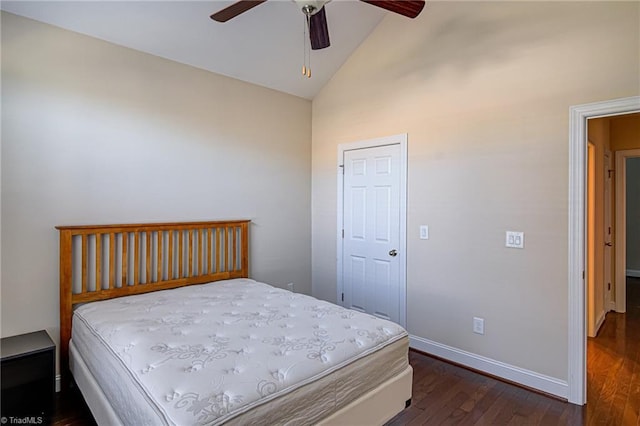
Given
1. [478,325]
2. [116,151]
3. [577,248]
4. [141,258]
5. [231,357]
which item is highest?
[116,151]

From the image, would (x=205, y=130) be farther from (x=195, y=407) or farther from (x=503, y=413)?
(x=503, y=413)

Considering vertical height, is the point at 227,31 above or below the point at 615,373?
above

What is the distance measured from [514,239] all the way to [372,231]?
4.57 ft

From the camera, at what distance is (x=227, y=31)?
10.2ft

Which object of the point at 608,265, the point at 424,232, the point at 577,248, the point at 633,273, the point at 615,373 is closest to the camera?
the point at 577,248

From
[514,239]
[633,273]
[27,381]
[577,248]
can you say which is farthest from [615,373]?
[633,273]

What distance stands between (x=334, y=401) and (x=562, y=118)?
246cm

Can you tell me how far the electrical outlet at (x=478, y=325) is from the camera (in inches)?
115

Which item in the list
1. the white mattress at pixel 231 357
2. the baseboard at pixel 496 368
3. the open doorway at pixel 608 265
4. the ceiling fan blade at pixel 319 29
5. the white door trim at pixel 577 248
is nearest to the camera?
the white mattress at pixel 231 357

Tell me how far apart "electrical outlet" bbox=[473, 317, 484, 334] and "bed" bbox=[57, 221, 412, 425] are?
115 centimetres

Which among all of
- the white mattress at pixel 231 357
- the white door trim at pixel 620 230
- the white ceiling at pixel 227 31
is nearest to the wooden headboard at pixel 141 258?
the white mattress at pixel 231 357

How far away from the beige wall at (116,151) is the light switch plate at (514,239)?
2.37 metres

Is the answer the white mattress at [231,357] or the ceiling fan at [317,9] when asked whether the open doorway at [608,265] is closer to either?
the white mattress at [231,357]

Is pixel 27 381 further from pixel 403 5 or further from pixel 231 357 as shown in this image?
pixel 403 5
